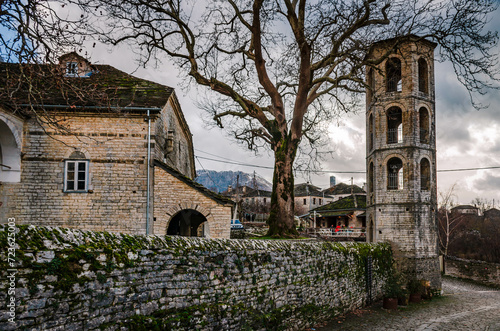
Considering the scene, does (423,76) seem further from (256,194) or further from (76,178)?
(256,194)

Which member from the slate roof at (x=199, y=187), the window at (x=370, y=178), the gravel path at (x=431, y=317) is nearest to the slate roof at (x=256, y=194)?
the window at (x=370, y=178)

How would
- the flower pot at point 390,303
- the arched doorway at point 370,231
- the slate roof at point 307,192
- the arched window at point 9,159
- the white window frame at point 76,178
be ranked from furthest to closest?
the slate roof at point 307,192, the arched doorway at point 370,231, the flower pot at point 390,303, the white window frame at point 76,178, the arched window at point 9,159

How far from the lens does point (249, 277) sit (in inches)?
337

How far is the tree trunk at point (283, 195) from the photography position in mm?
16219

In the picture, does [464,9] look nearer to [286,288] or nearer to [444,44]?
[444,44]

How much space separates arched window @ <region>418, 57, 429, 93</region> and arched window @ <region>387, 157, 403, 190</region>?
17.9 feet

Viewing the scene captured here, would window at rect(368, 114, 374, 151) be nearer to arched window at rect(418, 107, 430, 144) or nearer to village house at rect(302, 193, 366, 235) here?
arched window at rect(418, 107, 430, 144)

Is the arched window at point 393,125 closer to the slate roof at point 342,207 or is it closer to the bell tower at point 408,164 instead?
the bell tower at point 408,164

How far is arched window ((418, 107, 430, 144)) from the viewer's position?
2620 cm

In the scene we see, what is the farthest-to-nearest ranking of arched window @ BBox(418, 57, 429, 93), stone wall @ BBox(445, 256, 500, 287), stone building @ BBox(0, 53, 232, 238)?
stone wall @ BBox(445, 256, 500, 287)
arched window @ BBox(418, 57, 429, 93)
stone building @ BBox(0, 53, 232, 238)

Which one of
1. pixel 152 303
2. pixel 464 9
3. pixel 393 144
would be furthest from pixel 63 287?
pixel 393 144

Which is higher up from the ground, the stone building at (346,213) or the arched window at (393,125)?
the arched window at (393,125)

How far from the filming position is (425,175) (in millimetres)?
26125

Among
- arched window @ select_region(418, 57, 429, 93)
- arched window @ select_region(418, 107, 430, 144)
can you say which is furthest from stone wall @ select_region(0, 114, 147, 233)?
arched window @ select_region(418, 57, 429, 93)
